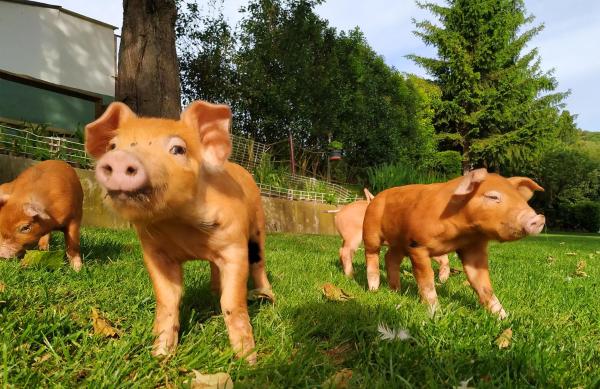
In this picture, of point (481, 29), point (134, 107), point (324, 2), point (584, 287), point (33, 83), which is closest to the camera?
point (584, 287)

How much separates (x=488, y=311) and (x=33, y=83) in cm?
1088

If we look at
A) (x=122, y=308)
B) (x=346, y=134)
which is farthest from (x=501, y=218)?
(x=346, y=134)

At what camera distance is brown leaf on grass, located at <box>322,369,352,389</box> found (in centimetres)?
204

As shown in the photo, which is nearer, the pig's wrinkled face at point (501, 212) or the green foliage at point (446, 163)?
the pig's wrinkled face at point (501, 212)

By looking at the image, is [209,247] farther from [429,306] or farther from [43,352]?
[429,306]

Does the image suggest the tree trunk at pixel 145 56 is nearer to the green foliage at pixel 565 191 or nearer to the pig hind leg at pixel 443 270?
the pig hind leg at pixel 443 270

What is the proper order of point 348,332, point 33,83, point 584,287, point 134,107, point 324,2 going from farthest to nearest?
1. point 324,2
2. point 33,83
3. point 134,107
4. point 584,287
5. point 348,332

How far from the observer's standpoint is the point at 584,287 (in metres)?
4.98

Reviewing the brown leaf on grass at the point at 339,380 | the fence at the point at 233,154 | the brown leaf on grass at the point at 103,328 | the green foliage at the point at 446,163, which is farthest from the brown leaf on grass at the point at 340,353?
the green foliage at the point at 446,163

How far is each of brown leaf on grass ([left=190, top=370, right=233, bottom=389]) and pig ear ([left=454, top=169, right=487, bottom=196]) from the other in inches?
87.3

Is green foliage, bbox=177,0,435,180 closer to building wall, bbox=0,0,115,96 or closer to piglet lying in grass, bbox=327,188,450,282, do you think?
building wall, bbox=0,0,115,96

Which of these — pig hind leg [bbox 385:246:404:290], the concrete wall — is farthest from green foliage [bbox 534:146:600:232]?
pig hind leg [bbox 385:246:404:290]

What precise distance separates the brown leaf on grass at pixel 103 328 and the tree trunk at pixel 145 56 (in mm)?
5283

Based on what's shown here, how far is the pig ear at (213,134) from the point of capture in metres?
2.43
